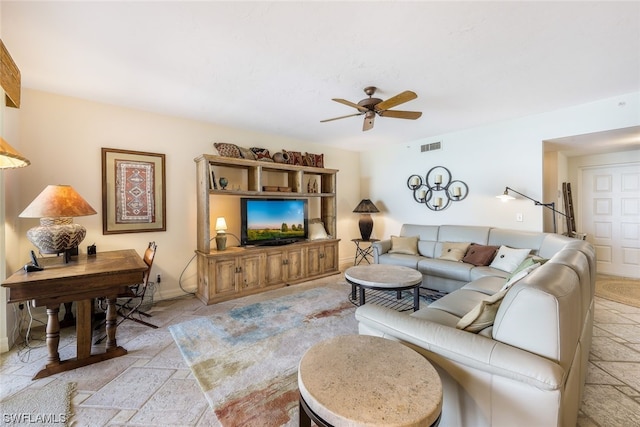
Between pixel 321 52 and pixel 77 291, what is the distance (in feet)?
9.19

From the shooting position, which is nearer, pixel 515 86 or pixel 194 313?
pixel 515 86

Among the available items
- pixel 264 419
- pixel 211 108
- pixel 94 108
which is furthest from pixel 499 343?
pixel 94 108

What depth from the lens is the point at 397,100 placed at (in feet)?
8.33

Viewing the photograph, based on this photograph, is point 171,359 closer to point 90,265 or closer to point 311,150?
point 90,265

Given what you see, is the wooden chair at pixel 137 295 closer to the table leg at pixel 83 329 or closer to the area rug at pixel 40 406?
the table leg at pixel 83 329

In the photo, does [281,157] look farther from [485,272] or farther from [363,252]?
[485,272]

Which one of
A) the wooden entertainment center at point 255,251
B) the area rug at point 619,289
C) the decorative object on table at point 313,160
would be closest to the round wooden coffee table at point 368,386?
the wooden entertainment center at point 255,251

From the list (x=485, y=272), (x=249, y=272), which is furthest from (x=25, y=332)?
(x=485, y=272)

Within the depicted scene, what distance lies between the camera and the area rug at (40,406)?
5.29ft

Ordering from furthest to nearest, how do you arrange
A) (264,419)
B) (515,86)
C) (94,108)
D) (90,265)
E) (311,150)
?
(311,150)
(94,108)
(515,86)
(90,265)
(264,419)

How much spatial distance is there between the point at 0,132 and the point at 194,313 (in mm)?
2483

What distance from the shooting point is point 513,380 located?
1.12 meters

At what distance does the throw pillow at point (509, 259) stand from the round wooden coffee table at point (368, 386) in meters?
2.66

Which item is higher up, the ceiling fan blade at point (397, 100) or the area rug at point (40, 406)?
the ceiling fan blade at point (397, 100)
